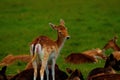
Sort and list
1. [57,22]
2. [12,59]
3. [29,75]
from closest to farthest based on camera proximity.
→ [29,75] < [12,59] < [57,22]

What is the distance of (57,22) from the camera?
20422mm

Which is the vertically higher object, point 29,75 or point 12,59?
point 12,59

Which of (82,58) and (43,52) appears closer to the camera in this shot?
(43,52)

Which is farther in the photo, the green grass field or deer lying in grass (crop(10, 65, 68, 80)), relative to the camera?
the green grass field

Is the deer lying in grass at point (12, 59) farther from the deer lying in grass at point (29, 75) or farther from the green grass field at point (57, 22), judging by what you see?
the deer lying in grass at point (29, 75)

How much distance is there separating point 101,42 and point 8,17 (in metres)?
7.00

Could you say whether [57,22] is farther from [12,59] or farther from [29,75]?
[29,75]

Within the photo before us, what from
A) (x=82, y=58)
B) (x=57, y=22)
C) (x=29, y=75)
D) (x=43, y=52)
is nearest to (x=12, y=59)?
(x=82, y=58)

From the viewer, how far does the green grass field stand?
15.3 meters

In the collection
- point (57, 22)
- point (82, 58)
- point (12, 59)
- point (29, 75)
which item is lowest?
point (29, 75)

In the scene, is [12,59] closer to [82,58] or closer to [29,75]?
[82,58]

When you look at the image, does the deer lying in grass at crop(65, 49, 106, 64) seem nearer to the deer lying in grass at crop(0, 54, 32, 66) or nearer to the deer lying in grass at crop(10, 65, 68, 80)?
the deer lying in grass at crop(0, 54, 32, 66)

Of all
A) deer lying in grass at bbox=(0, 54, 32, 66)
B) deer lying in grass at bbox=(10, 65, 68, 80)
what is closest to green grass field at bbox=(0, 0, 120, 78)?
deer lying in grass at bbox=(0, 54, 32, 66)

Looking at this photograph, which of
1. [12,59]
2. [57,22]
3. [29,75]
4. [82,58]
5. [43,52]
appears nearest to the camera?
[43,52]
